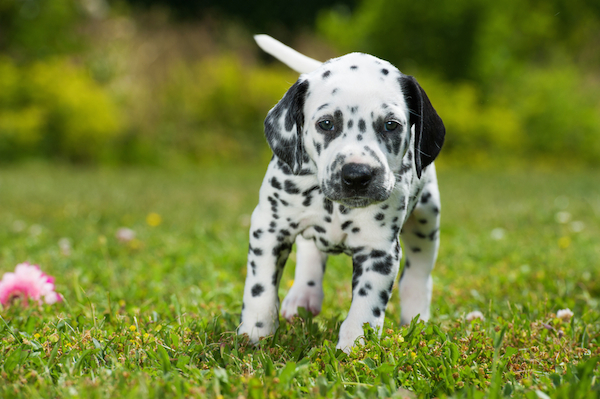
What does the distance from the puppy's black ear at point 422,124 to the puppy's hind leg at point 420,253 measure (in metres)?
0.59

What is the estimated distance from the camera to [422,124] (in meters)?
2.51

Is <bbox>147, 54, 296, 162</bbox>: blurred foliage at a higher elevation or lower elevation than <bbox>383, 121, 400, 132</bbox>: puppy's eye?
higher

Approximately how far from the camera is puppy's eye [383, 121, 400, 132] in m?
2.37

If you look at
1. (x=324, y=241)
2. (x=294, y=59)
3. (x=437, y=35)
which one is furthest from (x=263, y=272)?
(x=437, y=35)

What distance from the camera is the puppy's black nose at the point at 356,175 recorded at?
219cm

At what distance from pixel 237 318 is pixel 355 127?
1.24m

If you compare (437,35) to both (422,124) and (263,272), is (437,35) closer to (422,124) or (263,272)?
(422,124)

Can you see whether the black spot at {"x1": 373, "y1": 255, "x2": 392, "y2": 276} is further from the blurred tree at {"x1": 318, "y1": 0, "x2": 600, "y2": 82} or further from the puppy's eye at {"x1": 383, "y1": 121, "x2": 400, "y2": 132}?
the blurred tree at {"x1": 318, "y1": 0, "x2": 600, "y2": 82}

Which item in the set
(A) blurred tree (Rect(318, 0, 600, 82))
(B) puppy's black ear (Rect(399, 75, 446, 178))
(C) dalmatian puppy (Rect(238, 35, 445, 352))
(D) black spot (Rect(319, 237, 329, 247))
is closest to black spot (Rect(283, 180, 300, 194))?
(C) dalmatian puppy (Rect(238, 35, 445, 352))

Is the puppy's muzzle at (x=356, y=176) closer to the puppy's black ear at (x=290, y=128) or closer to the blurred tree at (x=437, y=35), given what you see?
the puppy's black ear at (x=290, y=128)

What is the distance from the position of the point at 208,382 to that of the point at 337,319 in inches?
44.4

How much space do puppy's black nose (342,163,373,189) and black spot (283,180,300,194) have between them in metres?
0.38

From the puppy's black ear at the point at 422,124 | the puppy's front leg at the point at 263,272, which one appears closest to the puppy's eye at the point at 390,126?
the puppy's black ear at the point at 422,124

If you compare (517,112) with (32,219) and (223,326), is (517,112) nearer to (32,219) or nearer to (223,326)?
(32,219)
